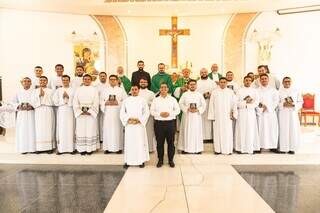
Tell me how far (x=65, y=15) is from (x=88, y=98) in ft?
20.2

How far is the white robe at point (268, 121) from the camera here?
751cm

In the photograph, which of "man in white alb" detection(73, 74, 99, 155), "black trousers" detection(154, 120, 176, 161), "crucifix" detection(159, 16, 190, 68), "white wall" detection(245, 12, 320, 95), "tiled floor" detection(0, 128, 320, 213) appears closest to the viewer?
"tiled floor" detection(0, 128, 320, 213)

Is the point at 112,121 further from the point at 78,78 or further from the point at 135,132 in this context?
the point at 78,78

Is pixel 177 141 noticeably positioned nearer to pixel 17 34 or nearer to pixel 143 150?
pixel 143 150

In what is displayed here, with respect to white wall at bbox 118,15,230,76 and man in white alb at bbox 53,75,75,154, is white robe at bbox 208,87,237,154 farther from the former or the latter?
white wall at bbox 118,15,230,76

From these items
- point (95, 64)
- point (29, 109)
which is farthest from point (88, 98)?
point (95, 64)

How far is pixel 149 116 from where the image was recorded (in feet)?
24.5

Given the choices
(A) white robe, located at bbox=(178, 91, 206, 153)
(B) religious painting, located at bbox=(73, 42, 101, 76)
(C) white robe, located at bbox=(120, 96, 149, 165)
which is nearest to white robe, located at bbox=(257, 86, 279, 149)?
(A) white robe, located at bbox=(178, 91, 206, 153)

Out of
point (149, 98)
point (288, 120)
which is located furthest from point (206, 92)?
point (288, 120)

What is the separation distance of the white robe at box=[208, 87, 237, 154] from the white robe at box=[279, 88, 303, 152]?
3.75ft

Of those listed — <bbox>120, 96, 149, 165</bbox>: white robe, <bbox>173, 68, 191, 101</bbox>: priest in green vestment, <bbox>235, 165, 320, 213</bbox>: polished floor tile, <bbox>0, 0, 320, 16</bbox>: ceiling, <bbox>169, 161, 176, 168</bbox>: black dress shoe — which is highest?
<bbox>0, 0, 320, 16</bbox>: ceiling

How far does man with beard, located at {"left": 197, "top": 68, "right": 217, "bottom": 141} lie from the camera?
7.99 metres

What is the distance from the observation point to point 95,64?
1256 centimetres

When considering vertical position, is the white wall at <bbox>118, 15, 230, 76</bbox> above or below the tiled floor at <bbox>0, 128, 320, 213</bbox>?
above
